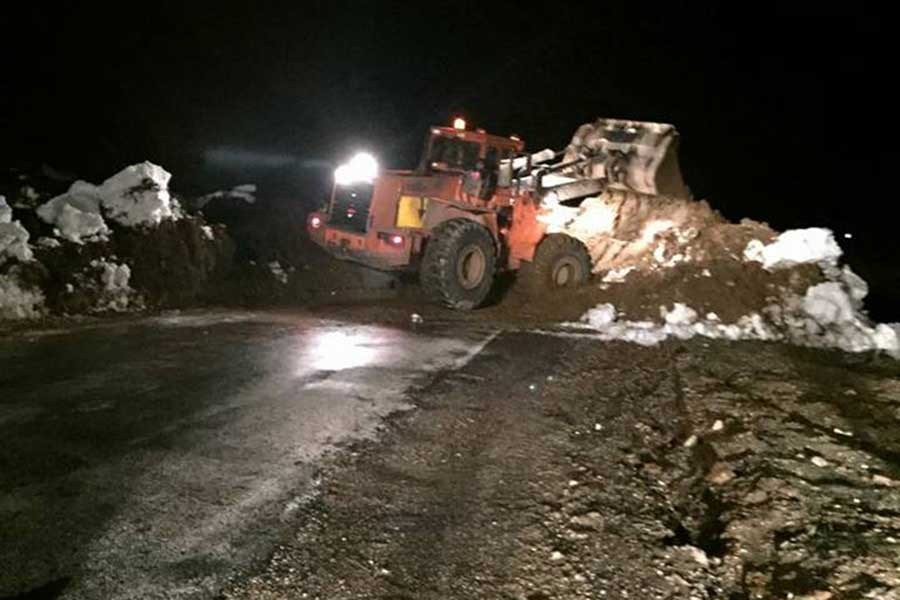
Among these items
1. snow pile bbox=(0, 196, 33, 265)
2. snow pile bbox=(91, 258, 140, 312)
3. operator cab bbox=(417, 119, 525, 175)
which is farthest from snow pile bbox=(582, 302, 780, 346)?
snow pile bbox=(0, 196, 33, 265)

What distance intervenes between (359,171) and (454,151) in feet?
5.32

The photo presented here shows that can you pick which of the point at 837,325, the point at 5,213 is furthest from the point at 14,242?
the point at 837,325

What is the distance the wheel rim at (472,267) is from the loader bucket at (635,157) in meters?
4.29

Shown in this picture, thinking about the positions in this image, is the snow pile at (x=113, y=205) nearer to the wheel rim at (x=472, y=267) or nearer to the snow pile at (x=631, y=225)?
the wheel rim at (x=472, y=267)

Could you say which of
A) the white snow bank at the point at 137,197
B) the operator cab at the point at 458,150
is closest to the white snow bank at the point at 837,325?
the operator cab at the point at 458,150

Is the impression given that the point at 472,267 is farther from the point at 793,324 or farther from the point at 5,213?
the point at 5,213

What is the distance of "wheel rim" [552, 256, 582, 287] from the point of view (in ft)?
47.6

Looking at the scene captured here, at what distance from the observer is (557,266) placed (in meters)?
14.5

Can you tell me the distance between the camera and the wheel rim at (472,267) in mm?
13047

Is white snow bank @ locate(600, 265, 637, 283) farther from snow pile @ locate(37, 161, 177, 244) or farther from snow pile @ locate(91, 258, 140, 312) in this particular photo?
snow pile @ locate(91, 258, 140, 312)

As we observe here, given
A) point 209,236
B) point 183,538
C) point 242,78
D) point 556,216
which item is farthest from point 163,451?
point 242,78

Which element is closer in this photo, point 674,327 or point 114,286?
point 114,286

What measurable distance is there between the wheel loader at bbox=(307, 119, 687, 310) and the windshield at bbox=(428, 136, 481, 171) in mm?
17

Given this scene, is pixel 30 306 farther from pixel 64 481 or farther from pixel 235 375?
pixel 64 481
